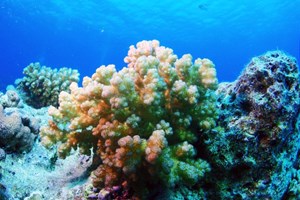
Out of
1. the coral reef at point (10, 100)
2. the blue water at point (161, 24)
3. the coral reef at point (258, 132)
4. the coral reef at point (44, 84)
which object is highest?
the blue water at point (161, 24)

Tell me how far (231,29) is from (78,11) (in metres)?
27.4

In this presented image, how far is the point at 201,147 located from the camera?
3.02 metres

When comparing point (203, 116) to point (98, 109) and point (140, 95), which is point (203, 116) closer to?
point (140, 95)

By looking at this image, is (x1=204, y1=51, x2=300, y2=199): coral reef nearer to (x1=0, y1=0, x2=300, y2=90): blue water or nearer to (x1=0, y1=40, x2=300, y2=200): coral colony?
(x1=0, y1=40, x2=300, y2=200): coral colony

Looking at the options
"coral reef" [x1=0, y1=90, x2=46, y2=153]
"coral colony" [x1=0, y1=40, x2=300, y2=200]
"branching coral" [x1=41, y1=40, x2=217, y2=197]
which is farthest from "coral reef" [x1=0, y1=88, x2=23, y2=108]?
"branching coral" [x1=41, y1=40, x2=217, y2=197]

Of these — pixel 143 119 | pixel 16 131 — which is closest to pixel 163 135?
pixel 143 119

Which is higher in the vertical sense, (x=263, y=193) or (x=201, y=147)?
(x=201, y=147)

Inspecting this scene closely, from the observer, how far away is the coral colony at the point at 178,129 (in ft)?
8.41

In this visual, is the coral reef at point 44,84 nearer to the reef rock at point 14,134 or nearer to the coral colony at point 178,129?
the reef rock at point 14,134

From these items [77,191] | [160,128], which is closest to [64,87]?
[77,191]

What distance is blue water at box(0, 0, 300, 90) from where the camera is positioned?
42188mm

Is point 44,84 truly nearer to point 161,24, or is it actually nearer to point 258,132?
point 258,132

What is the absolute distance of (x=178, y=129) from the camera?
9.12 feet

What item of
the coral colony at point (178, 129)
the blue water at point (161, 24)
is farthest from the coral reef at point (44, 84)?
the blue water at point (161, 24)
